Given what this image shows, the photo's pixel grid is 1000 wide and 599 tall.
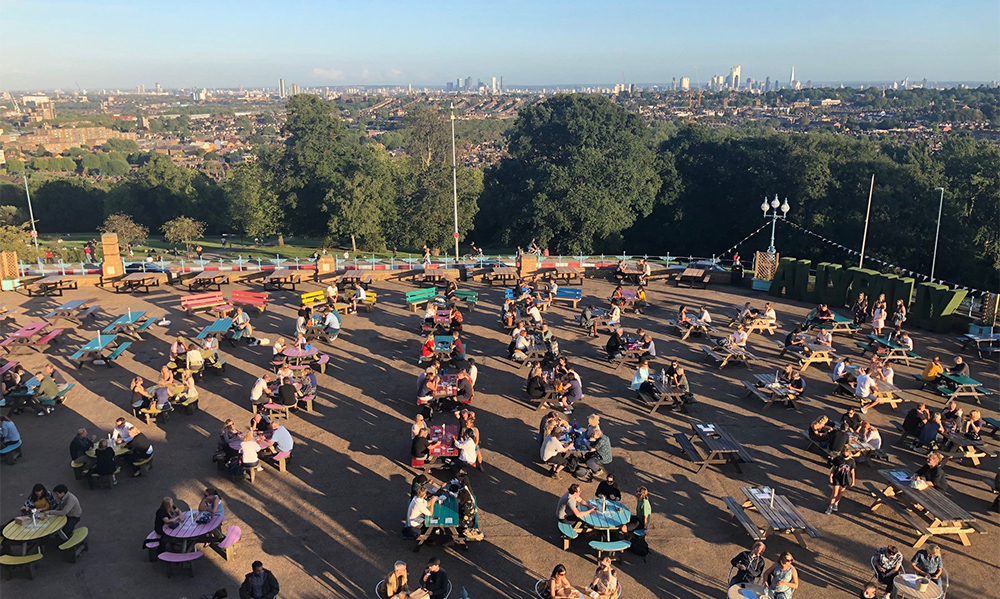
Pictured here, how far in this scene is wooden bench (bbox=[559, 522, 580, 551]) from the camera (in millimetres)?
10055

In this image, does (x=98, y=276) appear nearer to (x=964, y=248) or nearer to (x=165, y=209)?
Answer: (x=964, y=248)

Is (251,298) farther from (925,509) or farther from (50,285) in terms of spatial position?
(925,509)

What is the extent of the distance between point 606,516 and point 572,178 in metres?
41.9

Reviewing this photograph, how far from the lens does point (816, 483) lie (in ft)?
40.0

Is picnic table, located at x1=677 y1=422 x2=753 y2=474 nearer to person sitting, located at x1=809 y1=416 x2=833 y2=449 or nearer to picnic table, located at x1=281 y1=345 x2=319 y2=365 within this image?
person sitting, located at x1=809 y1=416 x2=833 y2=449

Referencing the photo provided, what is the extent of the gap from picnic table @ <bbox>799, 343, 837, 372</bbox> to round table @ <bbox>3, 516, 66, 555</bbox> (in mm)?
15908

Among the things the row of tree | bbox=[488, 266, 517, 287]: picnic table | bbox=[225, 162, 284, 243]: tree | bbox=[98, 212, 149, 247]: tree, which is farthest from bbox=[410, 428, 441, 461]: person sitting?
bbox=[98, 212, 149, 247]: tree

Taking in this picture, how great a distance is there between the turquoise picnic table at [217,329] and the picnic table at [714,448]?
40.4ft

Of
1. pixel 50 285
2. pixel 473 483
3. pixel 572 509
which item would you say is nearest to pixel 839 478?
pixel 572 509

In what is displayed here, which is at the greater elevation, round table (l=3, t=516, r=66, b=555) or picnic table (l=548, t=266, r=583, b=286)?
round table (l=3, t=516, r=66, b=555)

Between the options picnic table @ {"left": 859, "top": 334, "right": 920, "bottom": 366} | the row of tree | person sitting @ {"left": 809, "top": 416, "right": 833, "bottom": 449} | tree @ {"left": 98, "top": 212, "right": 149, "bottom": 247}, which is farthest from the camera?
tree @ {"left": 98, "top": 212, "right": 149, "bottom": 247}

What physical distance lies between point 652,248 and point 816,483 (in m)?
45.3

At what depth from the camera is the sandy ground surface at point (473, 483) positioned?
9617mm

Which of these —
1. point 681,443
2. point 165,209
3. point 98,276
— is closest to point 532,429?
point 681,443
